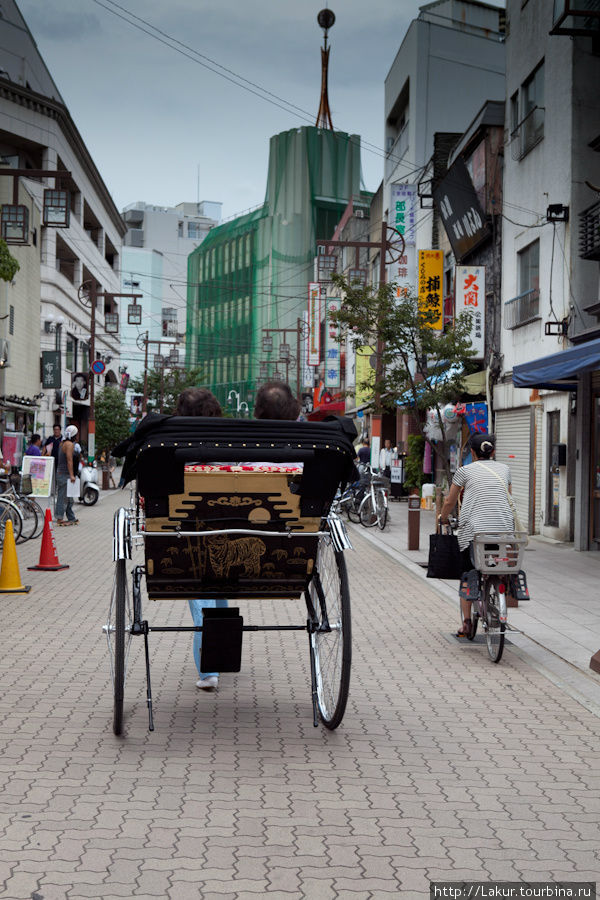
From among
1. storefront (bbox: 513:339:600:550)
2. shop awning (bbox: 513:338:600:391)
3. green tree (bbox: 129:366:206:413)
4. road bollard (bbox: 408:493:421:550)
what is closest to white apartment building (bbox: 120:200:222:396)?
green tree (bbox: 129:366:206:413)

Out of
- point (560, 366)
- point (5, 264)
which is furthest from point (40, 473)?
point (560, 366)

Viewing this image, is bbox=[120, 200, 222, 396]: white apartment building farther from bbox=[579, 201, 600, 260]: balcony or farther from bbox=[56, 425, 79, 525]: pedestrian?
bbox=[579, 201, 600, 260]: balcony

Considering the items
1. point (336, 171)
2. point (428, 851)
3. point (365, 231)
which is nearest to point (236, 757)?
point (428, 851)

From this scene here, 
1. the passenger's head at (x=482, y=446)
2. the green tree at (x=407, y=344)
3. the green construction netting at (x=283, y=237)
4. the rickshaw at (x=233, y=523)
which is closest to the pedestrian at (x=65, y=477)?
the green tree at (x=407, y=344)

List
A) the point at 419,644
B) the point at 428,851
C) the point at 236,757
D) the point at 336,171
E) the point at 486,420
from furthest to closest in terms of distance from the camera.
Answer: the point at 336,171, the point at 486,420, the point at 419,644, the point at 236,757, the point at 428,851

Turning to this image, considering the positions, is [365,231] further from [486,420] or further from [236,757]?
[236,757]

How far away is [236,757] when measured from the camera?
5.44 m

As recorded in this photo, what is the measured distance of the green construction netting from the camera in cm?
9744

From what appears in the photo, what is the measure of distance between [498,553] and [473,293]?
17.4m

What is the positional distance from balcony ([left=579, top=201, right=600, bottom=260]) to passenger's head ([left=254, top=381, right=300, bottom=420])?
1284 cm

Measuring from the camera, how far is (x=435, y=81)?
41312 millimetres

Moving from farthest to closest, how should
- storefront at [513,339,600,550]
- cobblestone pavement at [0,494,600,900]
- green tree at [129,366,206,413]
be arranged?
green tree at [129,366,206,413] → storefront at [513,339,600,550] → cobblestone pavement at [0,494,600,900]

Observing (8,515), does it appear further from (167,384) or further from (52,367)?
(167,384)

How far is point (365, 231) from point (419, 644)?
4967cm
